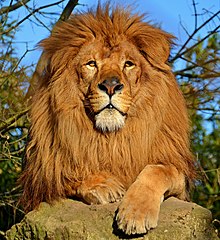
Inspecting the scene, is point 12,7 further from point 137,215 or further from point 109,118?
point 137,215

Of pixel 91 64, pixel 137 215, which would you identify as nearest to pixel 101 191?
pixel 137 215

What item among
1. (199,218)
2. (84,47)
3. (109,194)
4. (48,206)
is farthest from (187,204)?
(84,47)

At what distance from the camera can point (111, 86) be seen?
11.8 ft

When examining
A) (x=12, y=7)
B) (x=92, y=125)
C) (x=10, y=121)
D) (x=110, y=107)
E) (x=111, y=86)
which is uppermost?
(x=12, y=7)

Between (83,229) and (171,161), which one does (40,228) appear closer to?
(83,229)

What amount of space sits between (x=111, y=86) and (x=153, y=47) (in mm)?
494

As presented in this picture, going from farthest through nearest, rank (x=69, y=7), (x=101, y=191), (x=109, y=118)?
(x=69, y=7), (x=109, y=118), (x=101, y=191)

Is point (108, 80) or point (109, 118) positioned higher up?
point (108, 80)

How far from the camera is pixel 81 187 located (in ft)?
12.0

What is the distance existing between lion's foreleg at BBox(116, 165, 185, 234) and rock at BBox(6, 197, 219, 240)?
63 mm

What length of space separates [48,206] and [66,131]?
17.5 inches

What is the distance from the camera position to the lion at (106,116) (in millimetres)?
3693

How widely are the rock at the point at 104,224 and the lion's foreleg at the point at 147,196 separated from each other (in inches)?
2.5

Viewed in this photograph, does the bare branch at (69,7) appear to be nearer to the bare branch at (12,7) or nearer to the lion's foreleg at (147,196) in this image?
the bare branch at (12,7)
